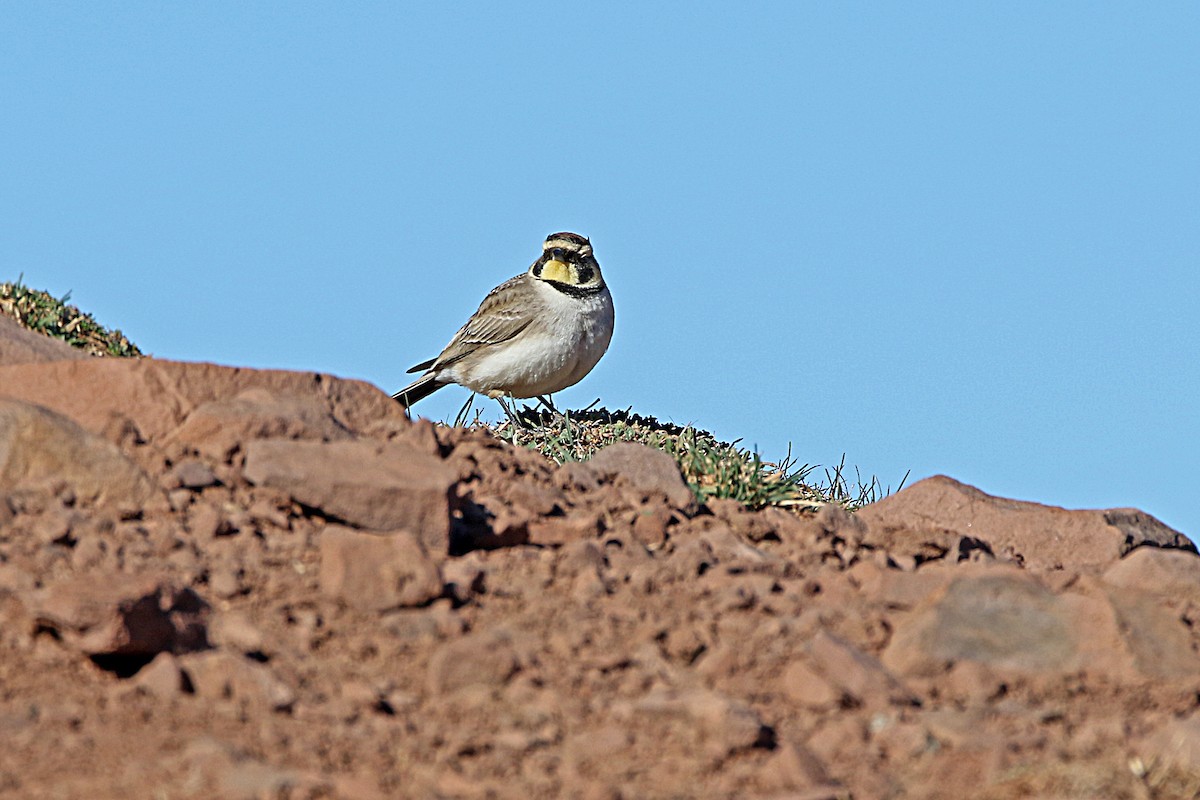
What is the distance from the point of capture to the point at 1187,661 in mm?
4871

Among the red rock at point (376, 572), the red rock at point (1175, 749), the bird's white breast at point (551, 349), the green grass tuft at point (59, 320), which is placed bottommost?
the red rock at point (1175, 749)

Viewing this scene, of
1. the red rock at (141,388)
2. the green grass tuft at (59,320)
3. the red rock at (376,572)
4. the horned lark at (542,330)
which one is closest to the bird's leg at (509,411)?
the horned lark at (542,330)

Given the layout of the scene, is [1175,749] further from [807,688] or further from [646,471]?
[646,471]

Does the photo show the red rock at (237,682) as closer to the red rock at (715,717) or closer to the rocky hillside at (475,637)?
the rocky hillside at (475,637)

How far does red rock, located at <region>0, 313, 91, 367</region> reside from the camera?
695 centimetres

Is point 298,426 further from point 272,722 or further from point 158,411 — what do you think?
point 272,722

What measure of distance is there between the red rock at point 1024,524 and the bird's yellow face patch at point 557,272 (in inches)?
202

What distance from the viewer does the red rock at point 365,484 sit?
211 inches

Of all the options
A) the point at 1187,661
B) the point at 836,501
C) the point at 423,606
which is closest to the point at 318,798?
the point at 423,606

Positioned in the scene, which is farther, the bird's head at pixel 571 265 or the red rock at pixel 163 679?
the bird's head at pixel 571 265

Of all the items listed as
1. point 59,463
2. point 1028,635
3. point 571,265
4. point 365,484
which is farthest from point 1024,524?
point 571,265

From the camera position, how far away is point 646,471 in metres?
6.76

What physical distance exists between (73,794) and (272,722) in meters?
0.55

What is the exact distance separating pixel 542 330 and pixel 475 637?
8.02m
